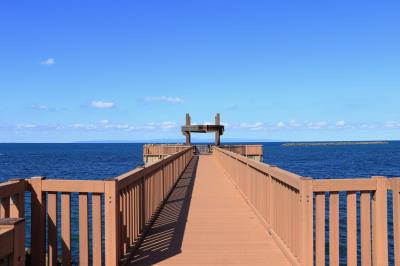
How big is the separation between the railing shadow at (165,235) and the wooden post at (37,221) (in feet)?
3.59

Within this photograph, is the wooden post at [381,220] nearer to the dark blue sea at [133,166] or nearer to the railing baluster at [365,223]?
the railing baluster at [365,223]

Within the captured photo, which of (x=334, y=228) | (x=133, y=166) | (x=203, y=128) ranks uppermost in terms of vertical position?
(x=203, y=128)

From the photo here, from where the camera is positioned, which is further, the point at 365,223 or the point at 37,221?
the point at 37,221

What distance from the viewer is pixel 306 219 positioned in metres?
4.55

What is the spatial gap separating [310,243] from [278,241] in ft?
4.94

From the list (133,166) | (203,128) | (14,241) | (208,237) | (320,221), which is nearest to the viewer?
(14,241)

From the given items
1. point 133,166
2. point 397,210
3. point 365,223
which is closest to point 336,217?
point 365,223

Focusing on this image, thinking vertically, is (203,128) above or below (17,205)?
above

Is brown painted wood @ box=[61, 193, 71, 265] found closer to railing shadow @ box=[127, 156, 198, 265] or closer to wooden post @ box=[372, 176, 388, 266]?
railing shadow @ box=[127, 156, 198, 265]

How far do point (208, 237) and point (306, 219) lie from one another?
255 centimetres

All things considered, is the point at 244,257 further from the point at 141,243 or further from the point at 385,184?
the point at 385,184

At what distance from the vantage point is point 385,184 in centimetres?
484

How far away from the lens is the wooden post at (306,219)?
4551 millimetres

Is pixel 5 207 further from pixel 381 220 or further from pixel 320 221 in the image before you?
pixel 381 220
